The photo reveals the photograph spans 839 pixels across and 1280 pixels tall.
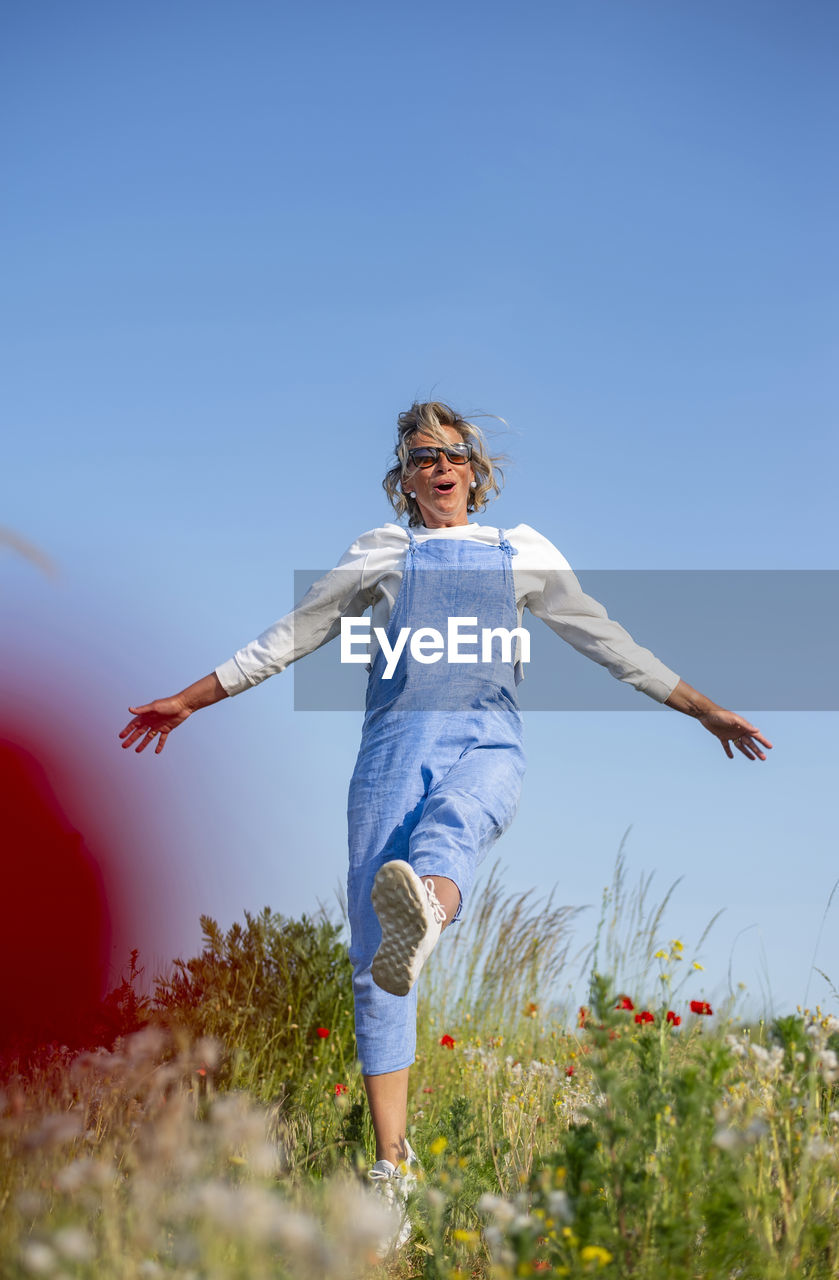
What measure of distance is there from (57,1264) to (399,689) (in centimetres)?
237

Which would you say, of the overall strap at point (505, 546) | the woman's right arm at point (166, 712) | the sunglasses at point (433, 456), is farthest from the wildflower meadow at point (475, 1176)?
the sunglasses at point (433, 456)

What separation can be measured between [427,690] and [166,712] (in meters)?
1.03

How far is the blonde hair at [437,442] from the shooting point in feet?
15.3

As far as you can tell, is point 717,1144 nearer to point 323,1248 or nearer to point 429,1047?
Answer: point 323,1248

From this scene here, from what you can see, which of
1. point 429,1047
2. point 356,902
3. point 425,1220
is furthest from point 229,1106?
point 429,1047

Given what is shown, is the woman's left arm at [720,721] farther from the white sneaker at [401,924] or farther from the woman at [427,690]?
the white sneaker at [401,924]

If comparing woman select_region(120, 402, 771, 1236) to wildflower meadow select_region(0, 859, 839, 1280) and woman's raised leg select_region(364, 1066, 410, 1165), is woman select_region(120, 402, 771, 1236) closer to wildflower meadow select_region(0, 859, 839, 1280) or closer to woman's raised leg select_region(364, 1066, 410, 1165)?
woman's raised leg select_region(364, 1066, 410, 1165)

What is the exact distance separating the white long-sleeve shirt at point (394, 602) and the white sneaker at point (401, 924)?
1.51 m

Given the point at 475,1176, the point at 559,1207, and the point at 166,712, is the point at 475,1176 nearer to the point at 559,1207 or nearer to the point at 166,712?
the point at 559,1207

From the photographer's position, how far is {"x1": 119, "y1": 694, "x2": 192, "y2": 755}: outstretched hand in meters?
4.19

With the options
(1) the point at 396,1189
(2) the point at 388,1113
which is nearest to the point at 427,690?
(2) the point at 388,1113

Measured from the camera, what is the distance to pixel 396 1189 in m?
3.15

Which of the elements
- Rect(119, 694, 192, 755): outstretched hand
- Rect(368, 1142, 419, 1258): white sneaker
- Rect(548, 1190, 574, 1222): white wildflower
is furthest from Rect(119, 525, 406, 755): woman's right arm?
Rect(548, 1190, 574, 1222): white wildflower

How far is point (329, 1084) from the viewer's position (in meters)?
5.15
